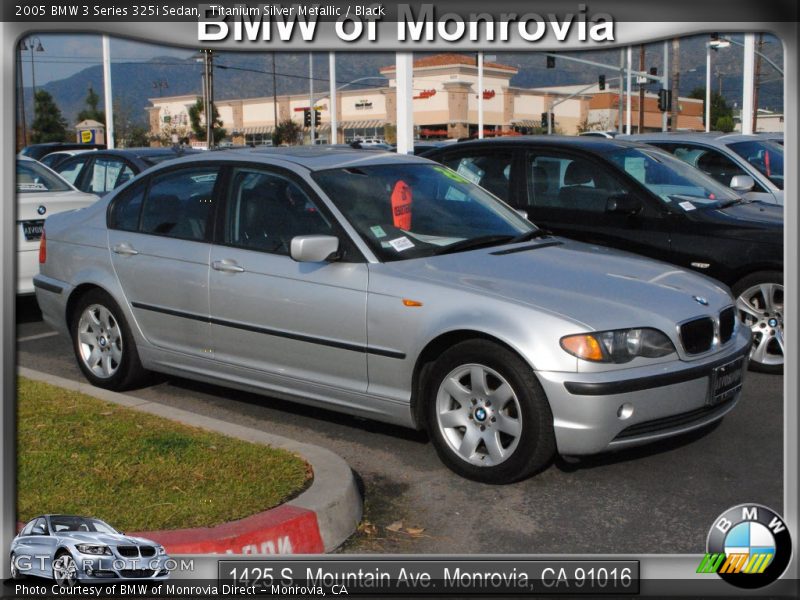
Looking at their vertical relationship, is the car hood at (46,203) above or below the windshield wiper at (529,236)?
above

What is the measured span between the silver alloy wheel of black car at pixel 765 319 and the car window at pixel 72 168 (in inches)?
349

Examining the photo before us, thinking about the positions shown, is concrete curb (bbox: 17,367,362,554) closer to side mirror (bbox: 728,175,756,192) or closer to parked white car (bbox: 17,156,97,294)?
parked white car (bbox: 17,156,97,294)

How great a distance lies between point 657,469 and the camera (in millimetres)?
5184

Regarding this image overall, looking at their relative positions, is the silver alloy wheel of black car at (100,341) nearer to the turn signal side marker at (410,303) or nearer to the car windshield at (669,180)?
the turn signal side marker at (410,303)

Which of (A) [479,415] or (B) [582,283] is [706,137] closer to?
(B) [582,283]

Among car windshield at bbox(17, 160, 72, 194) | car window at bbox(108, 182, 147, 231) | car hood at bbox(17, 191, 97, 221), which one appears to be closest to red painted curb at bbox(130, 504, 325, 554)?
car window at bbox(108, 182, 147, 231)

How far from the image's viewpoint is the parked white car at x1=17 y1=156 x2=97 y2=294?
8867 mm

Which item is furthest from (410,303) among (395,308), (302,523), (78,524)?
(78,524)

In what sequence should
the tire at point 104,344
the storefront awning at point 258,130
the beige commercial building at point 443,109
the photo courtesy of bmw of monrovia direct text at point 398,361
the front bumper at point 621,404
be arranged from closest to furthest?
the photo courtesy of bmw of monrovia direct text at point 398,361 < the front bumper at point 621,404 < the tire at point 104,344 < the beige commercial building at point 443,109 < the storefront awning at point 258,130

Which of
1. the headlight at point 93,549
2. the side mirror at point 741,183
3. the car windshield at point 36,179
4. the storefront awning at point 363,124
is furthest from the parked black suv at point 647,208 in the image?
the storefront awning at point 363,124

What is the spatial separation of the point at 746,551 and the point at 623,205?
4.24 metres

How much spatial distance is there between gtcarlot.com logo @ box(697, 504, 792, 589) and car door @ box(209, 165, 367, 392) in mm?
2202

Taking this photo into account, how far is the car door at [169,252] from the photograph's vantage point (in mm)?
6105

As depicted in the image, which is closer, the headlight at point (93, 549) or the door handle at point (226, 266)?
the headlight at point (93, 549)
